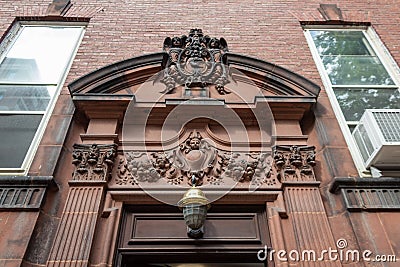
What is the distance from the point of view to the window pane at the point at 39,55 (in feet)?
19.7

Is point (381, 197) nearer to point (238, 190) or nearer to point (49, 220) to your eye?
point (238, 190)

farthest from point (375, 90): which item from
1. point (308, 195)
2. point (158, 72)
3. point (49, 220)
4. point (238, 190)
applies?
point (49, 220)

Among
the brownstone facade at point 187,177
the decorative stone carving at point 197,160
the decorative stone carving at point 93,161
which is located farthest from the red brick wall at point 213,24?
the decorative stone carving at point 197,160

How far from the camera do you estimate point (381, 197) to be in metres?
4.20

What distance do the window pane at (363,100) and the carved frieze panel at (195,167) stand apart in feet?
5.98

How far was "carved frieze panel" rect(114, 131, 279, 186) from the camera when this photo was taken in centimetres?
451

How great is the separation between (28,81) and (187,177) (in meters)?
3.41

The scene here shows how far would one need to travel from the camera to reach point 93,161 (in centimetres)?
442

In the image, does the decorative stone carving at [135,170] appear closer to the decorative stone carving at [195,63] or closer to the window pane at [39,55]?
the decorative stone carving at [195,63]

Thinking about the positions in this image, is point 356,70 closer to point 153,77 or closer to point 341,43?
point 341,43

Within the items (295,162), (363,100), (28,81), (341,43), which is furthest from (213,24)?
(295,162)

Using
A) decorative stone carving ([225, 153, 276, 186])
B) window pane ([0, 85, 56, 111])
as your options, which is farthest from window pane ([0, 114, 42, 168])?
decorative stone carving ([225, 153, 276, 186])

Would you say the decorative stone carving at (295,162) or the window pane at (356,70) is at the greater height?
the window pane at (356,70)

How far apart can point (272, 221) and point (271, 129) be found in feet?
4.73
